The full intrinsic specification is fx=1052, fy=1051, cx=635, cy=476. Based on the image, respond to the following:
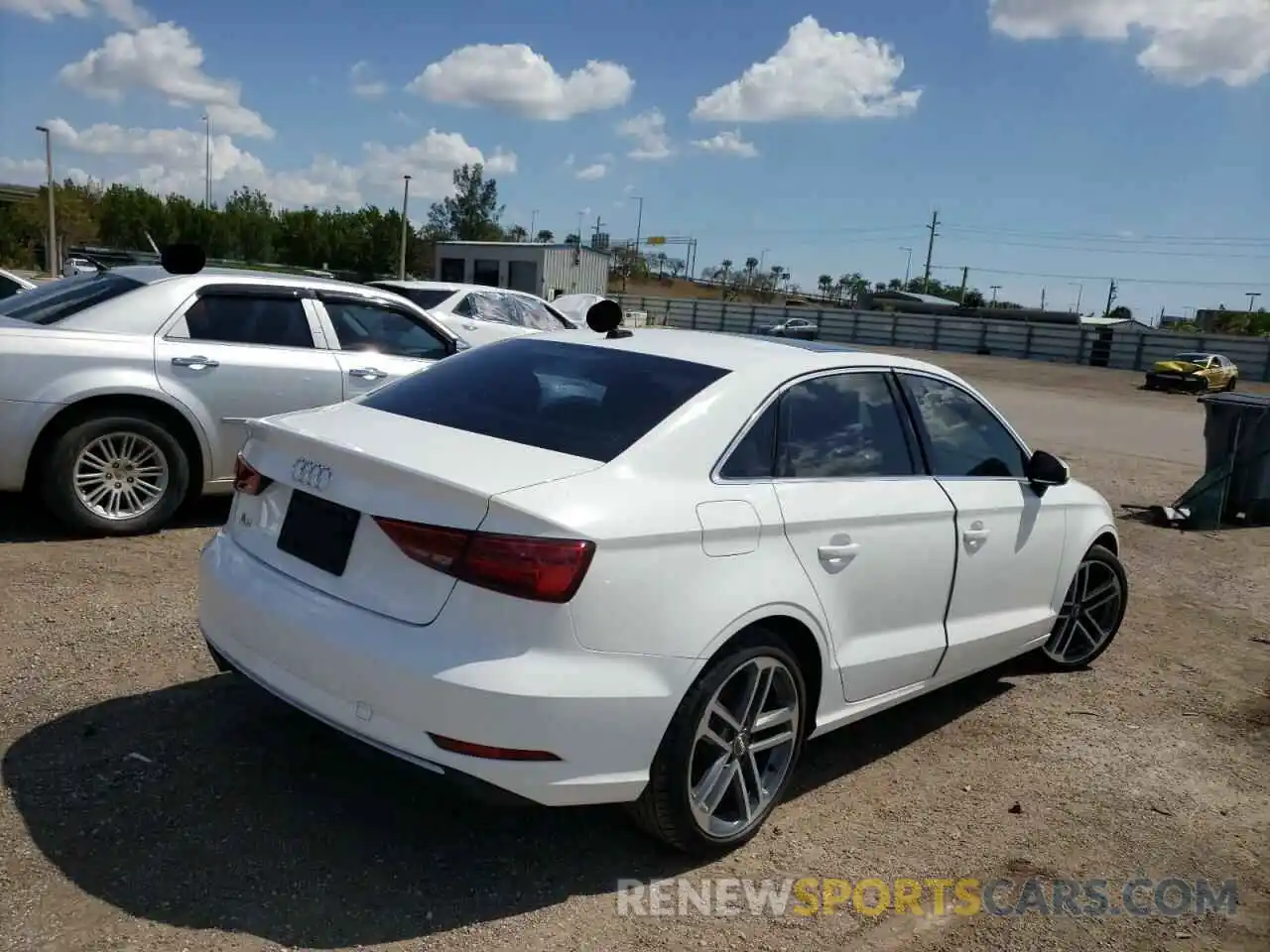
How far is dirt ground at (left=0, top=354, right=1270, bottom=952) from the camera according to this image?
2852 mm

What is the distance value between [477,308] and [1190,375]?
3235 cm

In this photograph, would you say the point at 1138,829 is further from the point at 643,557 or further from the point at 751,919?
the point at 643,557

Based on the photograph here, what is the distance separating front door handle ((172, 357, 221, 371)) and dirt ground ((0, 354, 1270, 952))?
4.23ft

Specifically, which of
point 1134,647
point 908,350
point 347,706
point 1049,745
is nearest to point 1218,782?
point 1049,745

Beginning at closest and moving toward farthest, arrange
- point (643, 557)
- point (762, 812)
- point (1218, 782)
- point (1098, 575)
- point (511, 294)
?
point (643, 557) < point (762, 812) < point (1218, 782) < point (1098, 575) < point (511, 294)

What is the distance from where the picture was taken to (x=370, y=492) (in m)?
2.99

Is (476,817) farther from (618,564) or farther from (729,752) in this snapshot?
(618,564)

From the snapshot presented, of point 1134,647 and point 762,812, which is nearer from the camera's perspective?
point 762,812

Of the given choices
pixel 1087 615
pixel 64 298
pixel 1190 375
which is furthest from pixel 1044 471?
pixel 1190 375

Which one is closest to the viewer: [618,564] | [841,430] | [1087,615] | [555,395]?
[618,564]

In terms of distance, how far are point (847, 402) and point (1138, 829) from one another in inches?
73.1

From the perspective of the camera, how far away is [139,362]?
599 cm

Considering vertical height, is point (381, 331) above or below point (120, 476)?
above

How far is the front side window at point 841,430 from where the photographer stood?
360 cm
